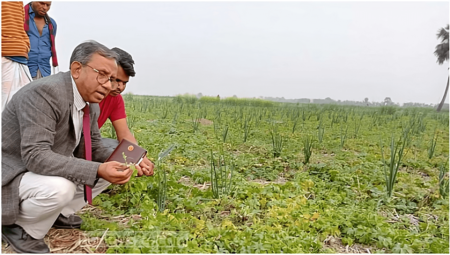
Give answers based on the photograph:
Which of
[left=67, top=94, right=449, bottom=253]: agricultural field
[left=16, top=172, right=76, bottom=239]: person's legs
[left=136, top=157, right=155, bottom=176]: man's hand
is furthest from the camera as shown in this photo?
[left=136, top=157, right=155, bottom=176]: man's hand

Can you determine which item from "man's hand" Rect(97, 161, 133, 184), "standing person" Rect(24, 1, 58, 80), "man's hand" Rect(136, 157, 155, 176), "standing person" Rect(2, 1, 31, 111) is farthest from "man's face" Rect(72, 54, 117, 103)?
"standing person" Rect(24, 1, 58, 80)

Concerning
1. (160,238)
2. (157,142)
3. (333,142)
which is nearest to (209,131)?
(157,142)

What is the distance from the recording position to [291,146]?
4.25m

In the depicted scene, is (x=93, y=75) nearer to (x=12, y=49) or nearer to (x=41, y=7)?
(x=12, y=49)

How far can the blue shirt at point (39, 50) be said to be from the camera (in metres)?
3.04

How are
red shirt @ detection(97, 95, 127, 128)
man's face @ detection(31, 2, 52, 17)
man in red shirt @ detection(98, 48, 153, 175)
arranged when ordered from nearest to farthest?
1. man in red shirt @ detection(98, 48, 153, 175)
2. red shirt @ detection(97, 95, 127, 128)
3. man's face @ detection(31, 2, 52, 17)

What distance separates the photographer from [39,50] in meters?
3.11

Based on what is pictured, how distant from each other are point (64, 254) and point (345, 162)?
2.73 meters

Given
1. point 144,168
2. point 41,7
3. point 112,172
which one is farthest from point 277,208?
point 41,7

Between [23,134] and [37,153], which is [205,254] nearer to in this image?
[37,153]

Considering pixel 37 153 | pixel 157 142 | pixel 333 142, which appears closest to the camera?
pixel 37 153

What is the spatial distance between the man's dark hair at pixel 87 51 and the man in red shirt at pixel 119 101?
16.4 inches

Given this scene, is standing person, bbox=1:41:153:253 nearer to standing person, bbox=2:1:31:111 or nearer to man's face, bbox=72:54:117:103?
man's face, bbox=72:54:117:103

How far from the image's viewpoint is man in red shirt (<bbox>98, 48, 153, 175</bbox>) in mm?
2137
